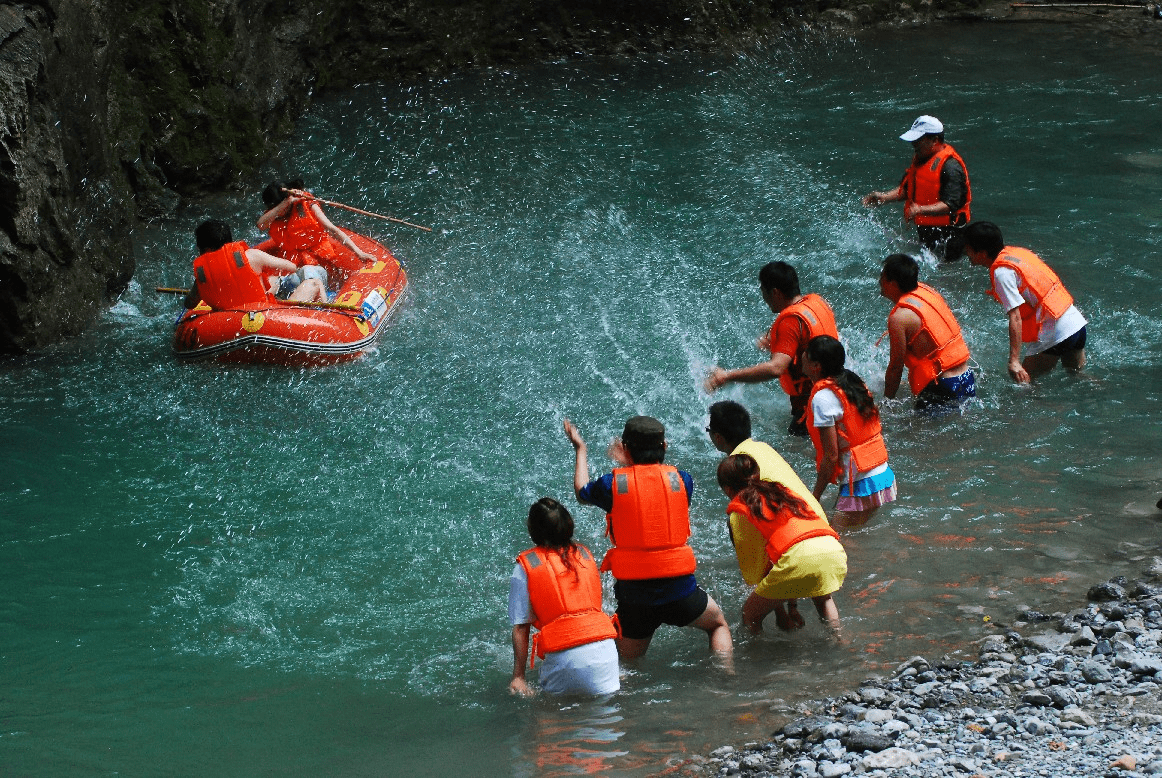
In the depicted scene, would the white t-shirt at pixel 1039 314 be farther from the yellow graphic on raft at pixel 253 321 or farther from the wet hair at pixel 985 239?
the yellow graphic on raft at pixel 253 321

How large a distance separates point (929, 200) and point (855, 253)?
1.48m

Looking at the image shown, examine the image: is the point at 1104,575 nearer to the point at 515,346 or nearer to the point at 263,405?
the point at 515,346

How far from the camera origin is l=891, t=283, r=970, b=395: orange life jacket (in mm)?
7062

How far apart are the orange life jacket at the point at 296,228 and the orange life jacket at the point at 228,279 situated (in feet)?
2.91

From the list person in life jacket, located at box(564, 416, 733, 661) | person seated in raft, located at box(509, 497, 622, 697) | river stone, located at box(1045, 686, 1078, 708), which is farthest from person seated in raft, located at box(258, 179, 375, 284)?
river stone, located at box(1045, 686, 1078, 708)

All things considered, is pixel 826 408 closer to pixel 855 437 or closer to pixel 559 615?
pixel 855 437

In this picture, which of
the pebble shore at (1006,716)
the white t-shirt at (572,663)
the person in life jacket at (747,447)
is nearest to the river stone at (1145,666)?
the pebble shore at (1006,716)

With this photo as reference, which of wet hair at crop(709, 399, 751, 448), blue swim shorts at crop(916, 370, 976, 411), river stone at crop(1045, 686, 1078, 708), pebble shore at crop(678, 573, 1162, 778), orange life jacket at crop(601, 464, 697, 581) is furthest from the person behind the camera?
blue swim shorts at crop(916, 370, 976, 411)

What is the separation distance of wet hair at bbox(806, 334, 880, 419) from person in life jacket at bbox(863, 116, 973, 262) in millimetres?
3907

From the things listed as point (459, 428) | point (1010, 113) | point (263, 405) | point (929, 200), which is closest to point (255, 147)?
point (263, 405)

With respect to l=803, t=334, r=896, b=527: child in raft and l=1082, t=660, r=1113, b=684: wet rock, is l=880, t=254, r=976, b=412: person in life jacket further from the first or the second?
l=1082, t=660, r=1113, b=684: wet rock

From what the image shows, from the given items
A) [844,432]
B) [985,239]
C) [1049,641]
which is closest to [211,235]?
[844,432]

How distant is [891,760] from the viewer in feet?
14.3

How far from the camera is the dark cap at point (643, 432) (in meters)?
5.51
